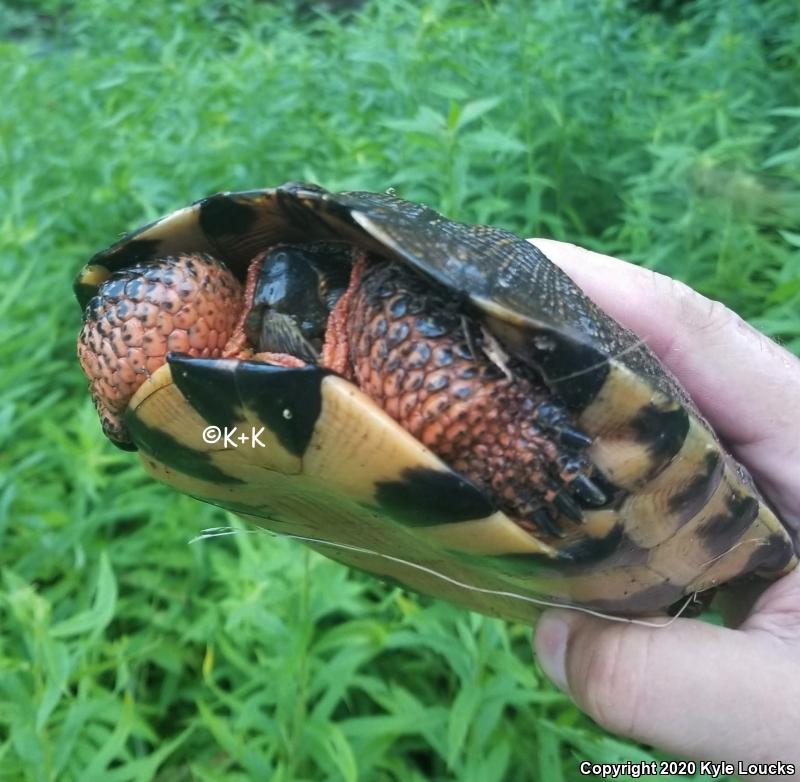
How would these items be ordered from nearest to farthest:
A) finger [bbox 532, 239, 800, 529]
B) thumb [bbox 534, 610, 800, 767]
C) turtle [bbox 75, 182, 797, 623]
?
turtle [bbox 75, 182, 797, 623] → thumb [bbox 534, 610, 800, 767] → finger [bbox 532, 239, 800, 529]

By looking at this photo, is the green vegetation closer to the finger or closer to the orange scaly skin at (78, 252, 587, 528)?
the finger

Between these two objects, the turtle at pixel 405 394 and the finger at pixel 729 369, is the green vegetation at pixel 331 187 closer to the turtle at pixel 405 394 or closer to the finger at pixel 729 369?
the finger at pixel 729 369

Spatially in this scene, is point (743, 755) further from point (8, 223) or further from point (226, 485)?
point (8, 223)

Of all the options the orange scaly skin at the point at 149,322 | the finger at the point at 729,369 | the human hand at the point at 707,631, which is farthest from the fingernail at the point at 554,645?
the orange scaly skin at the point at 149,322

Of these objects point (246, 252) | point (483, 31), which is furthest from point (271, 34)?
point (246, 252)

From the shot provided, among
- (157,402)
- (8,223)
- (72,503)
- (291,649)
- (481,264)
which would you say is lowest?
(72,503)

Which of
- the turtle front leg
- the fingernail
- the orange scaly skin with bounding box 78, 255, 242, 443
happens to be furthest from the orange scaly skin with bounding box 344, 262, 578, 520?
the fingernail

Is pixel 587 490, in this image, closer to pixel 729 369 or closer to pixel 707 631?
pixel 707 631
